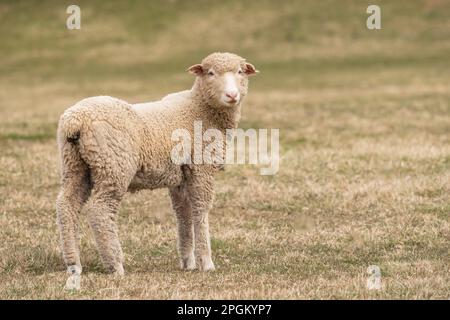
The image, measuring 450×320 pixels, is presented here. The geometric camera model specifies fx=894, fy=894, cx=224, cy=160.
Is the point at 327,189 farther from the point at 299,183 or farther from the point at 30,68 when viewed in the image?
the point at 30,68

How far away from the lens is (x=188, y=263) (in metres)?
9.20

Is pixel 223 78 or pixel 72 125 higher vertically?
pixel 223 78

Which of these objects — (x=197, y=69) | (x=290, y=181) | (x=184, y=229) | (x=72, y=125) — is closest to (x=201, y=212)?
(x=184, y=229)

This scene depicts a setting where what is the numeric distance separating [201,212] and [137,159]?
0.90 metres

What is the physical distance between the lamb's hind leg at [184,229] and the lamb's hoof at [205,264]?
0.26 metres

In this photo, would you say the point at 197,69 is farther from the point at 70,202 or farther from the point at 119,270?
the point at 119,270

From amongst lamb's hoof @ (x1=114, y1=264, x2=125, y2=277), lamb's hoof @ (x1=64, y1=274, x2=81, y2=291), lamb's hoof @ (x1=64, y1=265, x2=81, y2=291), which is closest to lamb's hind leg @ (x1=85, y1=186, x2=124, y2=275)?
lamb's hoof @ (x1=114, y1=264, x2=125, y2=277)

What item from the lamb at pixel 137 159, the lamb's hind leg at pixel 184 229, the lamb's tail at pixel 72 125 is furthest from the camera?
the lamb's hind leg at pixel 184 229

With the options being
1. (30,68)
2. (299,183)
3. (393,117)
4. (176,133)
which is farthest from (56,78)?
(176,133)

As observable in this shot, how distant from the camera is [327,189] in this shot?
43.1ft

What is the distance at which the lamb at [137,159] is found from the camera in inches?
329

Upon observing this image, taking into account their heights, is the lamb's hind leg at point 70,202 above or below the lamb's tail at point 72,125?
below

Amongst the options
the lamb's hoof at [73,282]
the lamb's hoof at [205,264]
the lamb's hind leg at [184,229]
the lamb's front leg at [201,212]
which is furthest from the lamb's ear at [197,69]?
the lamb's hoof at [73,282]

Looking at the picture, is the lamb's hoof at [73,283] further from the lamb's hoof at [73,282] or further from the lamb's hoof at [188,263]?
the lamb's hoof at [188,263]
